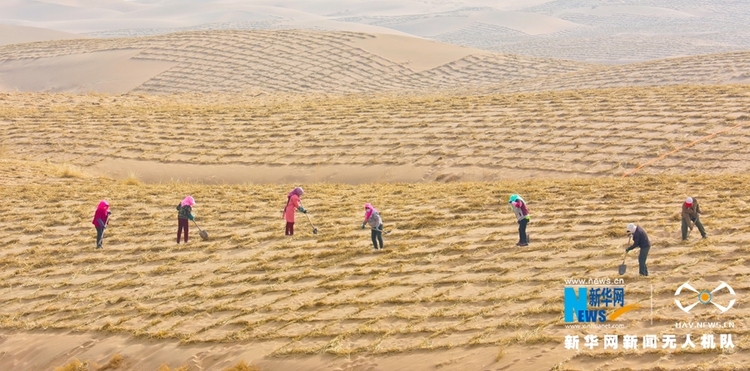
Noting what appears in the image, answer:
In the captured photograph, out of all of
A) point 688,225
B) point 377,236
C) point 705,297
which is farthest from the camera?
point 377,236

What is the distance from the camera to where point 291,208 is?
51.7 feet

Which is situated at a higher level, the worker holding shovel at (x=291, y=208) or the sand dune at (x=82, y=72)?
the sand dune at (x=82, y=72)

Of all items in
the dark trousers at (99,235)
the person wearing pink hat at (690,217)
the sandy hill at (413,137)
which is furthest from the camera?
the sandy hill at (413,137)

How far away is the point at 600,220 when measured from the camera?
16.0m

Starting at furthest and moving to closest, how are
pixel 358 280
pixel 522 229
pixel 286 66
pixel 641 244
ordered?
pixel 286 66 < pixel 522 229 < pixel 358 280 < pixel 641 244

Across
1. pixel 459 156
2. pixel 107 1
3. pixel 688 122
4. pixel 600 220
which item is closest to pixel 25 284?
pixel 600 220

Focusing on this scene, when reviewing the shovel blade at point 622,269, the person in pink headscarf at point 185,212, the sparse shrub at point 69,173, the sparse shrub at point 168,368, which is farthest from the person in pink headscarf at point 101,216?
the shovel blade at point 622,269

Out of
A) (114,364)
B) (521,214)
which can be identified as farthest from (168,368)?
(521,214)

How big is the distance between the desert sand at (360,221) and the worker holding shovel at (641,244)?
0.55 ft

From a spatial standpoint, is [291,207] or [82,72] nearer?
[291,207]

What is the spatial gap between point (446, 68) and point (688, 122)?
78.8 ft

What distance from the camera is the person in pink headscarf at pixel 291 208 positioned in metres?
15.3

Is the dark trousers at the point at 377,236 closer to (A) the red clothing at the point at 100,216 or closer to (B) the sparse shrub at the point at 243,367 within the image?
(B) the sparse shrub at the point at 243,367

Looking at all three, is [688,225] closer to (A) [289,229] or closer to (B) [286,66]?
(A) [289,229]
